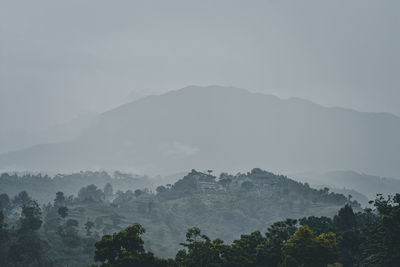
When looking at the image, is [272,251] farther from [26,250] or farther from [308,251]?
[26,250]

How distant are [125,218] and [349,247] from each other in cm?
13655

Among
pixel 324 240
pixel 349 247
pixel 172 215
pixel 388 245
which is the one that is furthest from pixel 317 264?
pixel 172 215

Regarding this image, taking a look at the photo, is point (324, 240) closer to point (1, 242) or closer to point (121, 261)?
point (121, 261)

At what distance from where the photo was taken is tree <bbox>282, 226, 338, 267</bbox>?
44.8 meters

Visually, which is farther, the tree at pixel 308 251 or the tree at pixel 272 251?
the tree at pixel 272 251

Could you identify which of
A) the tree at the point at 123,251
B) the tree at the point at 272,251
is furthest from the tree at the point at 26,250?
the tree at the point at 272,251

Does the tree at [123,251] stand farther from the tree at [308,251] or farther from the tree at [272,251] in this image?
the tree at [272,251]

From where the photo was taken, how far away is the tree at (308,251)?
1766 inches

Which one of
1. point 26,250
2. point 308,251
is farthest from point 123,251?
point 26,250

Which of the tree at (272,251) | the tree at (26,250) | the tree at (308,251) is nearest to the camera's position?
the tree at (308,251)

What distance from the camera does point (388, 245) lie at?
45.9 m

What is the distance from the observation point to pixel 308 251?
1762 inches

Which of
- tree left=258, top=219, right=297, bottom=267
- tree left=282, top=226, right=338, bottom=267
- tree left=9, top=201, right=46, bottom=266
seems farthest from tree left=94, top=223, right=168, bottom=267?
tree left=9, top=201, right=46, bottom=266

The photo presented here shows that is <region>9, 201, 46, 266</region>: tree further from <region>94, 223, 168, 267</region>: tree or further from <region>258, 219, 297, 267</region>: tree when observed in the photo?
<region>258, 219, 297, 267</region>: tree
